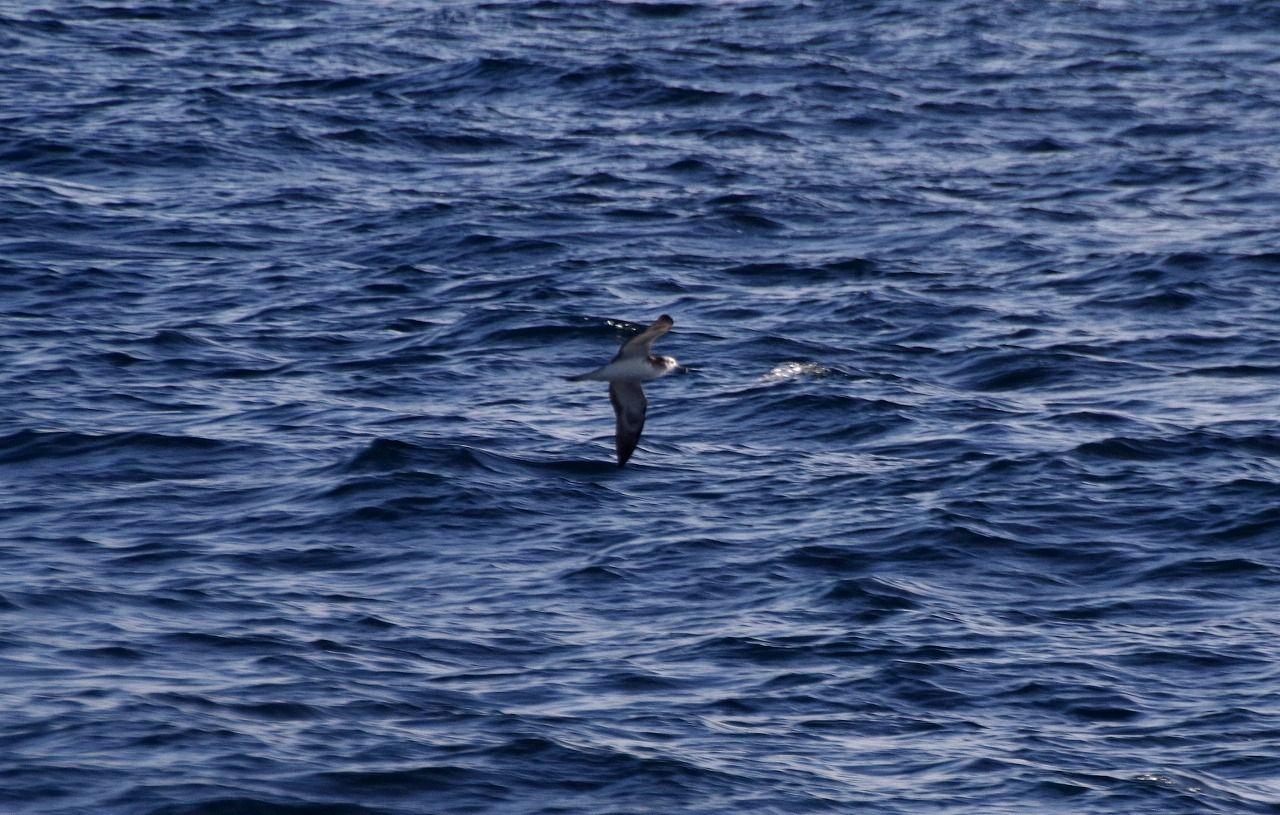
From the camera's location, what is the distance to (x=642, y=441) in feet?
67.7

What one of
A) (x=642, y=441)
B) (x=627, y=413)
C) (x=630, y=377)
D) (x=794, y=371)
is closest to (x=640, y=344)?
(x=630, y=377)

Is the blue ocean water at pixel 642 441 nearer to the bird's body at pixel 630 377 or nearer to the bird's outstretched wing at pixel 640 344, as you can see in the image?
the bird's body at pixel 630 377

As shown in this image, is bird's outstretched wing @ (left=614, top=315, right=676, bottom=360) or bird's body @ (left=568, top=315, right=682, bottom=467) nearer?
bird's outstretched wing @ (left=614, top=315, right=676, bottom=360)

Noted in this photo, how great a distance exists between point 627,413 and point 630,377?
1.80 feet

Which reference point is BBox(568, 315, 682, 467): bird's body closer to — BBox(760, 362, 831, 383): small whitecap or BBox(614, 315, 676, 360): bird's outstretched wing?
BBox(614, 315, 676, 360): bird's outstretched wing

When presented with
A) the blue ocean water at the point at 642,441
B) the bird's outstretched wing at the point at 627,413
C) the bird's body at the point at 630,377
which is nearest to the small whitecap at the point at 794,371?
the blue ocean water at the point at 642,441

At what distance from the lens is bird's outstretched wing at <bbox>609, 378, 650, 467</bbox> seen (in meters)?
16.8

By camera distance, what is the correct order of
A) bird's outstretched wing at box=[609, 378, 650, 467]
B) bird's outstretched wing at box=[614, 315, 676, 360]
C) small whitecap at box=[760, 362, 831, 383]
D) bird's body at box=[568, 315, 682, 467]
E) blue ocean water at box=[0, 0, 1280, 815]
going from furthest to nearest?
small whitecap at box=[760, 362, 831, 383] < bird's outstretched wing at box=[609, 378, 650, 467] < bird's body at box=[568, 315, 682, 467] < blue ocean water at box=[0, 0, 1280, 815] < bird's outstretched wing at box=[614, 315, 676, 360]

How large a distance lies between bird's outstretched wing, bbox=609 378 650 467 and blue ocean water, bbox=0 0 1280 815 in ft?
4.41

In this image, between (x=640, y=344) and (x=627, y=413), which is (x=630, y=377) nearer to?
(x=627, y=413)

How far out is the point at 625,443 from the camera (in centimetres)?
1686

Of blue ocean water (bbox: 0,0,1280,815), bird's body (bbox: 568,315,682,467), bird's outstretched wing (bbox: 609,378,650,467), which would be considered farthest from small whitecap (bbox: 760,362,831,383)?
bird's outstretched wing (bbox: 609,378,650,467)

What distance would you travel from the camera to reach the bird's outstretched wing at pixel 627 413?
1681cm

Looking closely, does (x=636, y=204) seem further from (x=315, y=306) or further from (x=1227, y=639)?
(x=1227, y=639)
